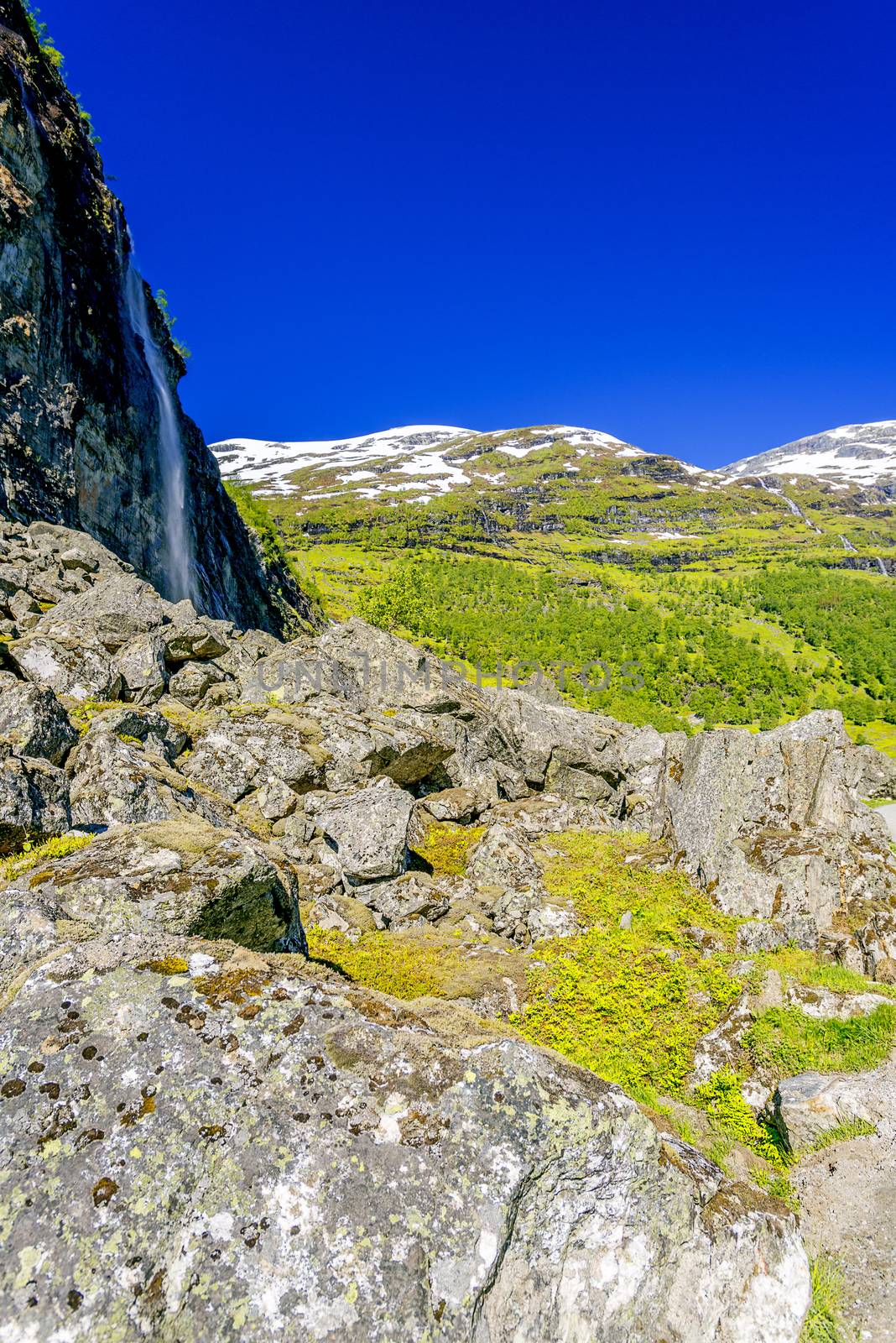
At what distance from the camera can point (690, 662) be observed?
162 metres

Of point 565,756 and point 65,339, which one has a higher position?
point 65,339

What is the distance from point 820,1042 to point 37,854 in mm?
13053

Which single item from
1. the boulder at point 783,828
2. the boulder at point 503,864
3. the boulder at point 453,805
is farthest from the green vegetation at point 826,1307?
the boulder at point 453,805

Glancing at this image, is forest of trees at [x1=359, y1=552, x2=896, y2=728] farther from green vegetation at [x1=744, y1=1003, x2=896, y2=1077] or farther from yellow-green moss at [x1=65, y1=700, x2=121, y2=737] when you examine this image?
green vegetation at [x1=744, y1=1003, x2=896, y2=1077]

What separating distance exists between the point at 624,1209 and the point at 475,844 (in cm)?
1587

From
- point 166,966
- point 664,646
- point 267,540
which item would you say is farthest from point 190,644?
point 664,646

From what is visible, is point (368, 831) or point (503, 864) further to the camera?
point (503, 864)

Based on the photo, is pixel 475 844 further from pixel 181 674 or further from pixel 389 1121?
pixel 389 1121

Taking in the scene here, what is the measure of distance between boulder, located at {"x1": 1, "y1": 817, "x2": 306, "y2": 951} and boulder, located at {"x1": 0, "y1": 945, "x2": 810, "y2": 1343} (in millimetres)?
1473

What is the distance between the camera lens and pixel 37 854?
930cm

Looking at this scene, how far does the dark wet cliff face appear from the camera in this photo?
3391 centimetres

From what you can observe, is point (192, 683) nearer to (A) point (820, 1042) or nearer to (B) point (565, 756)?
(B) point (565, 756)

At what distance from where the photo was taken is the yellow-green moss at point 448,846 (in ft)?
69.1

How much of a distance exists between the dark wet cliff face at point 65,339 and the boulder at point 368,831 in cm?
2824
